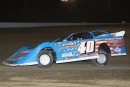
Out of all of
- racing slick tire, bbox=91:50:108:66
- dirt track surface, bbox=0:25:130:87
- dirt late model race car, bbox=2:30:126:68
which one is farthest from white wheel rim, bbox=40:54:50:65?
→ racing slick tire, bbox=91:50:108:66

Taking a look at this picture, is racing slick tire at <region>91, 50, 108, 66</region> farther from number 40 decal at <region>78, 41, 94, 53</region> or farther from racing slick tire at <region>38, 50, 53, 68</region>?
racing slick tire at <region>38, 50, 53, 68</region>

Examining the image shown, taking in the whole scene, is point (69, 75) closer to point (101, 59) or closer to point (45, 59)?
point (45, 59)

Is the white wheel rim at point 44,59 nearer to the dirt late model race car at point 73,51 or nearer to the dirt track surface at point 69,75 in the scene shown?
the dirt late model race car at point 73,51

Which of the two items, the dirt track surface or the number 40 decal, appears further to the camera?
the number 40 decal

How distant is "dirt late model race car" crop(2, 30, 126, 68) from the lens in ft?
34.3

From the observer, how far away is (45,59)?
10.5 meters
